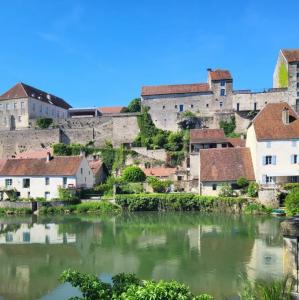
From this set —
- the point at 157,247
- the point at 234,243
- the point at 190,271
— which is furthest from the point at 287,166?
the point at 190,271

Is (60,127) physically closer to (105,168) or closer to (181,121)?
(105,168)

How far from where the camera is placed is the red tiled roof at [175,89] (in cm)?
Result: 5997

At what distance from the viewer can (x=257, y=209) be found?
34344 millimetres

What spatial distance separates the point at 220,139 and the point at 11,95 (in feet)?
121

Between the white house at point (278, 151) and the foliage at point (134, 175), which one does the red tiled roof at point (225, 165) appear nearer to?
the white house at point (278, 151)

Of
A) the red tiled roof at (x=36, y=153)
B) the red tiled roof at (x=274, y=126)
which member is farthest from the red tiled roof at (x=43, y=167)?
the red tiled roof at (x=274, y=126)

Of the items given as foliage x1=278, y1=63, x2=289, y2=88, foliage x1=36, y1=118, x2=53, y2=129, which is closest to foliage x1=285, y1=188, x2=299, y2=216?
foliage x1=278, y1=63, x2=289, y2=88

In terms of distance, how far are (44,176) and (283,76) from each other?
1484 inches

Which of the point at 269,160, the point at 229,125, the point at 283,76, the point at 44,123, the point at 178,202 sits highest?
the point at 283,76

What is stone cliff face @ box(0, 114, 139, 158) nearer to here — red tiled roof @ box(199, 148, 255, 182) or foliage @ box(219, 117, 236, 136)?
foliage @ box(219, 117, 236, 136)

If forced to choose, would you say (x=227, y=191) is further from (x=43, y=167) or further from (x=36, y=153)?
(x=36, y=153)

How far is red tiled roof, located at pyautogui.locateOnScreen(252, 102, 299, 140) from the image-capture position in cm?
3788

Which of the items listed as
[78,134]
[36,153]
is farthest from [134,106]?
[36,153]

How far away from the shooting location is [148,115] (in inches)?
2359
